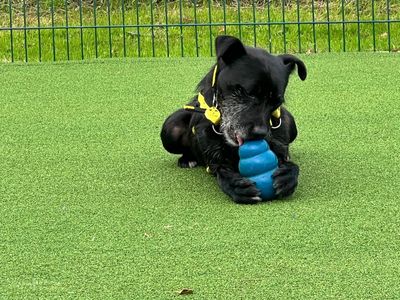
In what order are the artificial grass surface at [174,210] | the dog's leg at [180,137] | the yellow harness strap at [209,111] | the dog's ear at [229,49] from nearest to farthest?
the artificial grass surface at [174,210]
the dog's ear at [229,49]
the yellow harness strap at [209,111]
the dog's leg at [180,137]

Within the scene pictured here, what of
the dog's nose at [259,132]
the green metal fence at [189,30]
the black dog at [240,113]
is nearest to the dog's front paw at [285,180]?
the black dog at [240,113]

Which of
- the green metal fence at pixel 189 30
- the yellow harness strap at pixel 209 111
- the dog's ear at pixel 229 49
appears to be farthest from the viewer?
the green metal fence at pixel 189 30

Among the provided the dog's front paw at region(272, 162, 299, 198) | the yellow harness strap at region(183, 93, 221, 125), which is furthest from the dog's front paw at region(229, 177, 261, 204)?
the yellow harness strap at region(183, 93, 221, 125)

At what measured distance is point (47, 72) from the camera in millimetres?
11664

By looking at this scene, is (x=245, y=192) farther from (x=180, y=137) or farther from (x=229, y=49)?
(x=180, y=137)

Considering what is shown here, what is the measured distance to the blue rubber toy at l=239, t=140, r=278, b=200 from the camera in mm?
6375

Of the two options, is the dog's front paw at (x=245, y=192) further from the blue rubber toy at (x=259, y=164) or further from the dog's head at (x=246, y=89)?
the dog's head at (x=246, y=89)

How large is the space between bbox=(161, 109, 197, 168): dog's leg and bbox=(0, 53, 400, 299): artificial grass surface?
0.10 meters

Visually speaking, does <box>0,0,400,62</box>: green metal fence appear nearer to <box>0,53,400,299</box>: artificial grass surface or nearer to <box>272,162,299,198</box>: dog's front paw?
<box>0,53,400,299</box>: artificial grass surface

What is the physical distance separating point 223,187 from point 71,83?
4737 mm

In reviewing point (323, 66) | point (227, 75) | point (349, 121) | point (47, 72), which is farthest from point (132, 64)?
point (227, 75)

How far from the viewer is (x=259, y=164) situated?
6.38m

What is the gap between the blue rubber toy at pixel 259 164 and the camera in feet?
20.9

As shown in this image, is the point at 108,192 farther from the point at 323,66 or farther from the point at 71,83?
the point at 323,66
